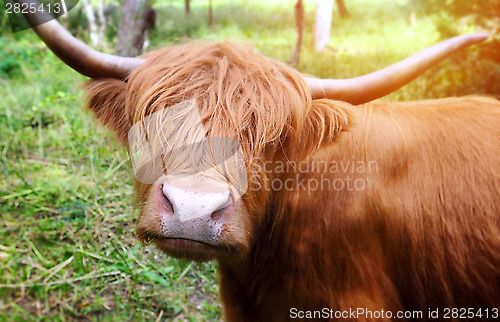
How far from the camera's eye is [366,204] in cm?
217

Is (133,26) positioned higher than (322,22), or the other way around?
(322,22)

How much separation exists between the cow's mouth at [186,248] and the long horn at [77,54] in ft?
2.93

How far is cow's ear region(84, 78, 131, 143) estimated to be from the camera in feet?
6.82

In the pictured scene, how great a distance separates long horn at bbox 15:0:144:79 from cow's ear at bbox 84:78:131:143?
0.18ft

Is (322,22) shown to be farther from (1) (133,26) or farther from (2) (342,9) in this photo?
(1) (133,26)

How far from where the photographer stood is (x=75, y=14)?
9812 millimetres

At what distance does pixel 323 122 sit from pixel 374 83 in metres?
0.34

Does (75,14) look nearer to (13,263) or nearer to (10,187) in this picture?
(10,187)

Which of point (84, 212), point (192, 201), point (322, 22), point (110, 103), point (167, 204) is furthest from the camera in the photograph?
point (322, 22)

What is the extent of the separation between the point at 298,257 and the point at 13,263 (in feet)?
7.40

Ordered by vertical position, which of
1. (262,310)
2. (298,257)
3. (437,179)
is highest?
(437,179)

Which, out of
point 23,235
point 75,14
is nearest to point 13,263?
point 23,235

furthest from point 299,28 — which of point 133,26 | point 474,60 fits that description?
point 133,26

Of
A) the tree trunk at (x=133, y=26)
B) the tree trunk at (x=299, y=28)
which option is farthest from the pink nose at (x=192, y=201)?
the tree trunk at (x=133, y=26)
